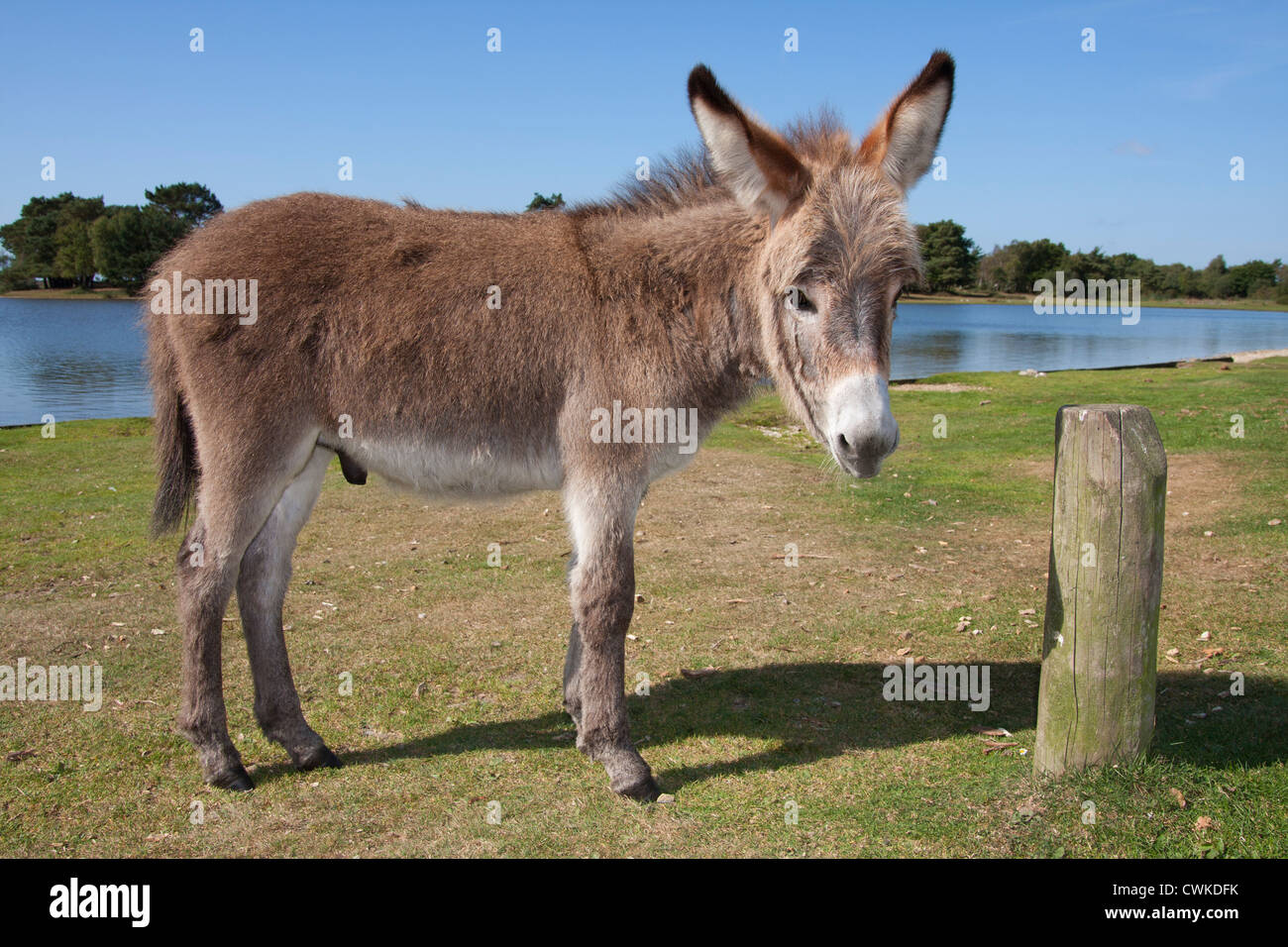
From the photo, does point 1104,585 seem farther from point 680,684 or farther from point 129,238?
point 129,238

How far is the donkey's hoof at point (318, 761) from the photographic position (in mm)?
5066

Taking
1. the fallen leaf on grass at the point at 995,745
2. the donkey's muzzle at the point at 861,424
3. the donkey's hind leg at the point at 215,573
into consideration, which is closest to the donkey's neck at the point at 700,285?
the donkey's muzzle at the point at 861,424

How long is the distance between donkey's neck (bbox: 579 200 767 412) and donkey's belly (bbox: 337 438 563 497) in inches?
40.5

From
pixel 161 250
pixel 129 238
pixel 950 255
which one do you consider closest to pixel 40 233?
pixel 129 238

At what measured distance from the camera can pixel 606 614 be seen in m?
4.77

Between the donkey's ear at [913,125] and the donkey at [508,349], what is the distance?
12 mm

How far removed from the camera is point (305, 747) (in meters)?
5.09

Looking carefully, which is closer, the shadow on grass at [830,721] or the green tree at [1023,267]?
the shadow on grass at [830,721]

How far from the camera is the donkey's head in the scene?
411 centimetres

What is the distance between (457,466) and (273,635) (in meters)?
1.66

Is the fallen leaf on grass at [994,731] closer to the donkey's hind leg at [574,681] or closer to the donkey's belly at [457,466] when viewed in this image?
the donkey's hind leg at [574,681]

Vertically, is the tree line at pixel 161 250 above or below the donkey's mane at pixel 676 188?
above

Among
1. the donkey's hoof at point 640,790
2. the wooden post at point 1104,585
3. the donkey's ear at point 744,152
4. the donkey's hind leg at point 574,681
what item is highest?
the donkey's ear at point 744,152

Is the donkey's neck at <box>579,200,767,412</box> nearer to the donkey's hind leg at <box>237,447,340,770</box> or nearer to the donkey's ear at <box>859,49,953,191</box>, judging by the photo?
the donkey's ear at <box>859,49,953,191</box>
